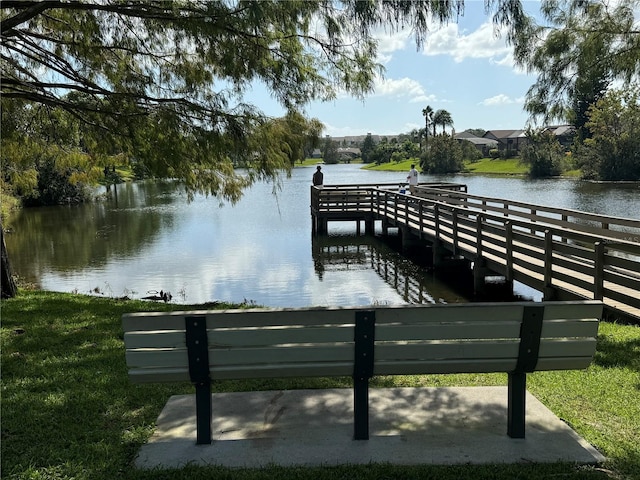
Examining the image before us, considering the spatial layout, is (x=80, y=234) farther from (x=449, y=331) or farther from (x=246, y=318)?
(x=449, y=331)

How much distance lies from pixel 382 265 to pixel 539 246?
7017 mm

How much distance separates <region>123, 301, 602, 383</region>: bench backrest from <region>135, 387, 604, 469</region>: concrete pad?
16.1 inches

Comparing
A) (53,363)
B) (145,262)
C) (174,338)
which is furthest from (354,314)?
(145,262)

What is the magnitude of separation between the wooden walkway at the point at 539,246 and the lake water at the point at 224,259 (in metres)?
1.01

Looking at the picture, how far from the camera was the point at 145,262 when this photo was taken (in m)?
16.0

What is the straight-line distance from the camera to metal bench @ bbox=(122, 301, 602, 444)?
2938 mm

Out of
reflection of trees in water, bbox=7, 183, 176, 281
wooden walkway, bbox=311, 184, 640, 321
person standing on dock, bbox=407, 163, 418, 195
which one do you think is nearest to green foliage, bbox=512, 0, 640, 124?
wooden walkway, bbox=311, 184, 640, 321

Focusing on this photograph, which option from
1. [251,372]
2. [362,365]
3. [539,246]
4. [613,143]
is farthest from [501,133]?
[251,372]

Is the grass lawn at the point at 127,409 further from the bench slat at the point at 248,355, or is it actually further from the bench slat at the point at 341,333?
the bench slat at the point at 341,333

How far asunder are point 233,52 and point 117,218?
2444cm

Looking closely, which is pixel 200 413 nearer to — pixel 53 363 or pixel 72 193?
pixel 53 363

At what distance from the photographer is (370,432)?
3.23 meters

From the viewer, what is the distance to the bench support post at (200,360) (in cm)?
293

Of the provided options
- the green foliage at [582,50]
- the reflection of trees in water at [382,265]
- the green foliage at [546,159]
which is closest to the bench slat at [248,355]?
the green foliage at [582,50]
